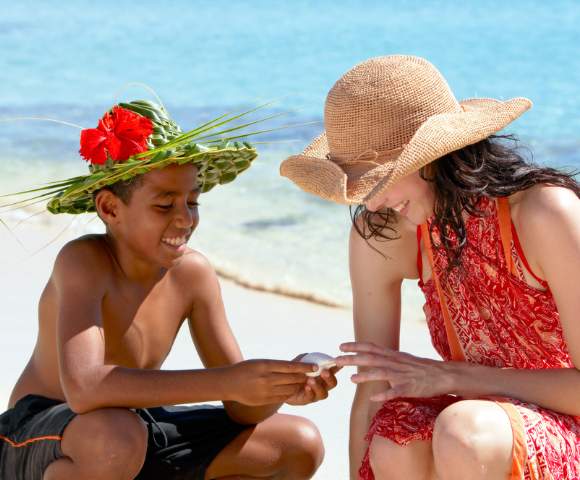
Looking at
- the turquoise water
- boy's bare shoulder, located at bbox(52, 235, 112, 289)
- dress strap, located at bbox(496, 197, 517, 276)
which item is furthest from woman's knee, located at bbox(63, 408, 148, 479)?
the turquoise water

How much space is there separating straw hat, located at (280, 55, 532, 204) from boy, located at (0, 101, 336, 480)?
41cm

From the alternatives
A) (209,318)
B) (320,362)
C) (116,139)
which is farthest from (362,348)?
(116,139)

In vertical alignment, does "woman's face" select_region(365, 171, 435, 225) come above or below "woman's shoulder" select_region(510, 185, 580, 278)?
above

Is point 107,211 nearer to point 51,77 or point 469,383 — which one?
point 469,383

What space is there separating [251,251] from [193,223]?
3.61 meters

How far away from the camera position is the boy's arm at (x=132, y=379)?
2654 millimetres

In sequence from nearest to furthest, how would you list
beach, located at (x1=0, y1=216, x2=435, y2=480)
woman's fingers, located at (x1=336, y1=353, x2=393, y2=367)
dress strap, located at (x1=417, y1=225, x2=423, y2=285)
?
woman's fingers, located at (x1=336, y1=353, x2=393, y2=367) → dress strap, located at (x1=417, y1=225, x2=423, y2=285) → beach, located at (x1=0, y1=216, x2=435, y2=480)

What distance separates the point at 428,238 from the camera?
9.12 feet

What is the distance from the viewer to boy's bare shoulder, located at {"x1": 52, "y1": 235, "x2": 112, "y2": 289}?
9.20 ft

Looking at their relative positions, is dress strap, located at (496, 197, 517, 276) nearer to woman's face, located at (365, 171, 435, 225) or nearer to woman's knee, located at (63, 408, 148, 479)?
woman's face, located at (365, 171, 435, 225)

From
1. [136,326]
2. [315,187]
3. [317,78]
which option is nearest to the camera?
[315,187]

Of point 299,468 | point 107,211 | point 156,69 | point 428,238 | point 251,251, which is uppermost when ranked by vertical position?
point 156,69

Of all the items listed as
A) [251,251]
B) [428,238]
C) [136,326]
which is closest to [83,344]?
[136,326]

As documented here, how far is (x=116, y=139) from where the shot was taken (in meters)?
2.80
